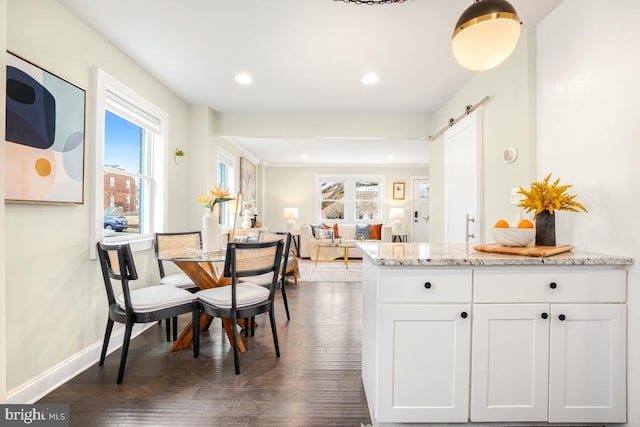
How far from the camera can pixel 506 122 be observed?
8.20 ft

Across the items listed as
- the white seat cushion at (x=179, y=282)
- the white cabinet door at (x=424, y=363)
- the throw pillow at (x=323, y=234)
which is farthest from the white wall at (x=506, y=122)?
the throw pillow at (x=323, y=234)

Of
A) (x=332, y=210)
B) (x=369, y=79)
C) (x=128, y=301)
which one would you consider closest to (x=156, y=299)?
(x=128, y=301)

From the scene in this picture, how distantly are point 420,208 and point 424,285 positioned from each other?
7.48 m

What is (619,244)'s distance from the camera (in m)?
1.59

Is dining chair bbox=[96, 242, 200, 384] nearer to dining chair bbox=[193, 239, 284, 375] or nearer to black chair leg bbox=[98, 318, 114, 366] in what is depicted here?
black chair leg bbox=[98, 318, 114, 366]

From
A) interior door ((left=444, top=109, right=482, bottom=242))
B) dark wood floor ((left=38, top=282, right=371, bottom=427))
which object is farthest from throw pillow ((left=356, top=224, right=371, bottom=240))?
dark wood floor ((left=38, top=282, right=371, bottom=427))

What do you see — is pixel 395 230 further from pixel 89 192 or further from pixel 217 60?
pixel 89 192

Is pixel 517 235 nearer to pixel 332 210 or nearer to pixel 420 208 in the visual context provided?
pixel 332 210

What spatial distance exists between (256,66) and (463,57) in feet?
6.42

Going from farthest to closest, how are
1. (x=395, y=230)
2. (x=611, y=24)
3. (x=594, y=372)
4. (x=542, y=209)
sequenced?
(x=395, y=230) → (x=542, y=209) → (x=611, y=24) → (x=594, y=372)

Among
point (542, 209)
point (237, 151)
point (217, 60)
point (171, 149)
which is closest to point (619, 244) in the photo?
point (542, 209)

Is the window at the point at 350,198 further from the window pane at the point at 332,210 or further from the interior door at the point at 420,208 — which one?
the interior door at the point at 420,208

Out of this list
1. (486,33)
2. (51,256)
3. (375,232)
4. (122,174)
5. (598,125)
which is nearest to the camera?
(486,33)

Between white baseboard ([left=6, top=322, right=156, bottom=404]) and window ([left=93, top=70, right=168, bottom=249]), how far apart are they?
2.64 feet
